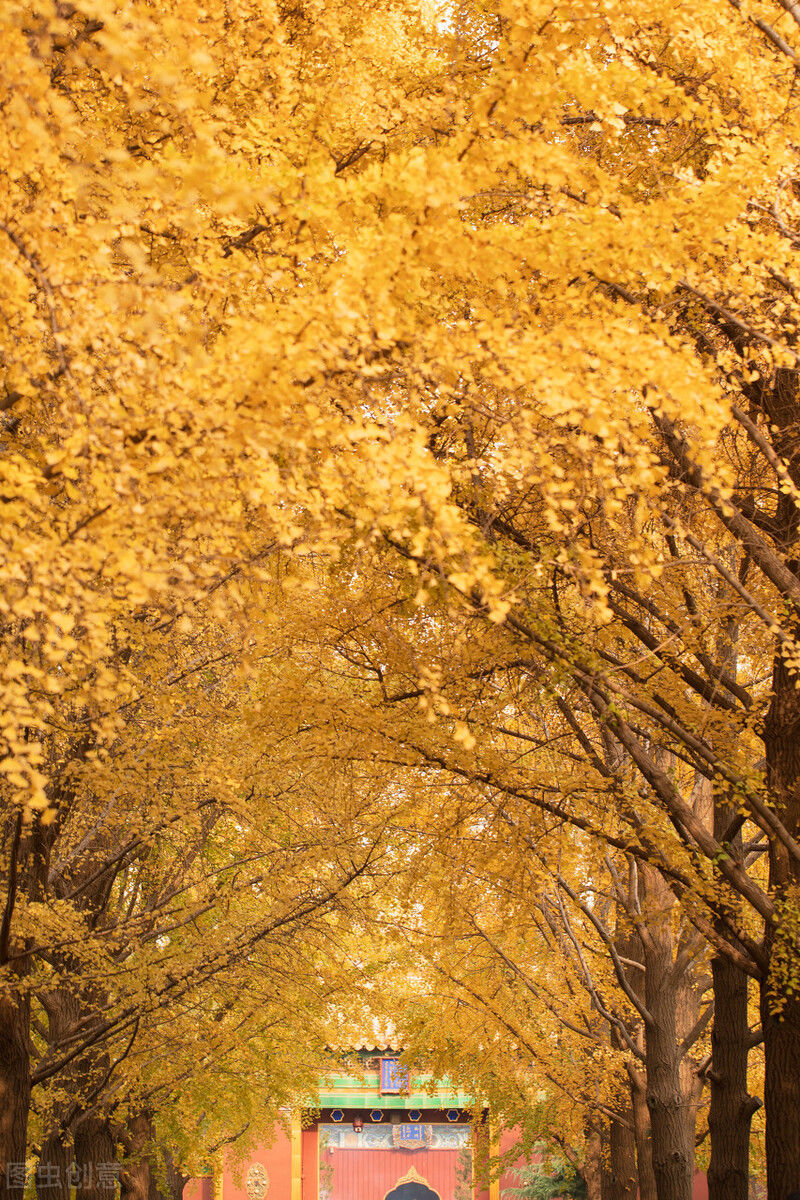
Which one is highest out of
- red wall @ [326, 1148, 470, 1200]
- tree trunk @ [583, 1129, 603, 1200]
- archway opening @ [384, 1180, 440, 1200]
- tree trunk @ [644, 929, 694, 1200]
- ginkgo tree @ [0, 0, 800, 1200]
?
ginkgo tree @ [0, 0, 800, 1200]

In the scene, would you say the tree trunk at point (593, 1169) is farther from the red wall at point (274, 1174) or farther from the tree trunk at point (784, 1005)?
the red wall at point (274, 1174)

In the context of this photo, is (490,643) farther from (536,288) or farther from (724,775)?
(536,288)

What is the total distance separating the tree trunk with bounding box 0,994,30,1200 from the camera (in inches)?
277

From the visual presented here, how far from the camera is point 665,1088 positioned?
9.21 m

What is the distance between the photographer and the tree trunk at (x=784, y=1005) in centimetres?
560

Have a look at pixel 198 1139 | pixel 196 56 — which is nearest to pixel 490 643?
pixel 196 56

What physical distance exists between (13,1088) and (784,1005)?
199 inches

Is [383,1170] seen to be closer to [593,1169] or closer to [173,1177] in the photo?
[173,1177]

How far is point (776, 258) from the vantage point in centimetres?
462

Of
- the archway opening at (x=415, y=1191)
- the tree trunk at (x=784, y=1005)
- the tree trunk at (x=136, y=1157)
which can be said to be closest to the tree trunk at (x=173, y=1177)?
the tree trunk at (x=136, y=1157)

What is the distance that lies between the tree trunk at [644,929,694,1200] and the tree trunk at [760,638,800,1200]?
10.4 feet

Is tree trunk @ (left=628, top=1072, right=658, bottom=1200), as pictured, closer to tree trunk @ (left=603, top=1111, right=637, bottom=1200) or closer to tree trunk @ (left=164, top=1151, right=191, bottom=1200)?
tree trunk @ (left=603, top=1111, right=637, bottom=1200)

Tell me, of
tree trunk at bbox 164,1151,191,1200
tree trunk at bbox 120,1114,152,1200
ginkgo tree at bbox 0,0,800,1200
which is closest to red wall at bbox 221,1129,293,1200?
tree trunk at bbox 164,1151,191,1200

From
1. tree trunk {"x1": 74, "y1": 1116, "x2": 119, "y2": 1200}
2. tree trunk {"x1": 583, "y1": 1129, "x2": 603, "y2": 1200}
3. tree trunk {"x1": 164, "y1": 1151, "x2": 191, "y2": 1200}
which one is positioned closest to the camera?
tree trunk {"x1": 74, "y1": 1116, "x2": 119, "y2": 1200}
